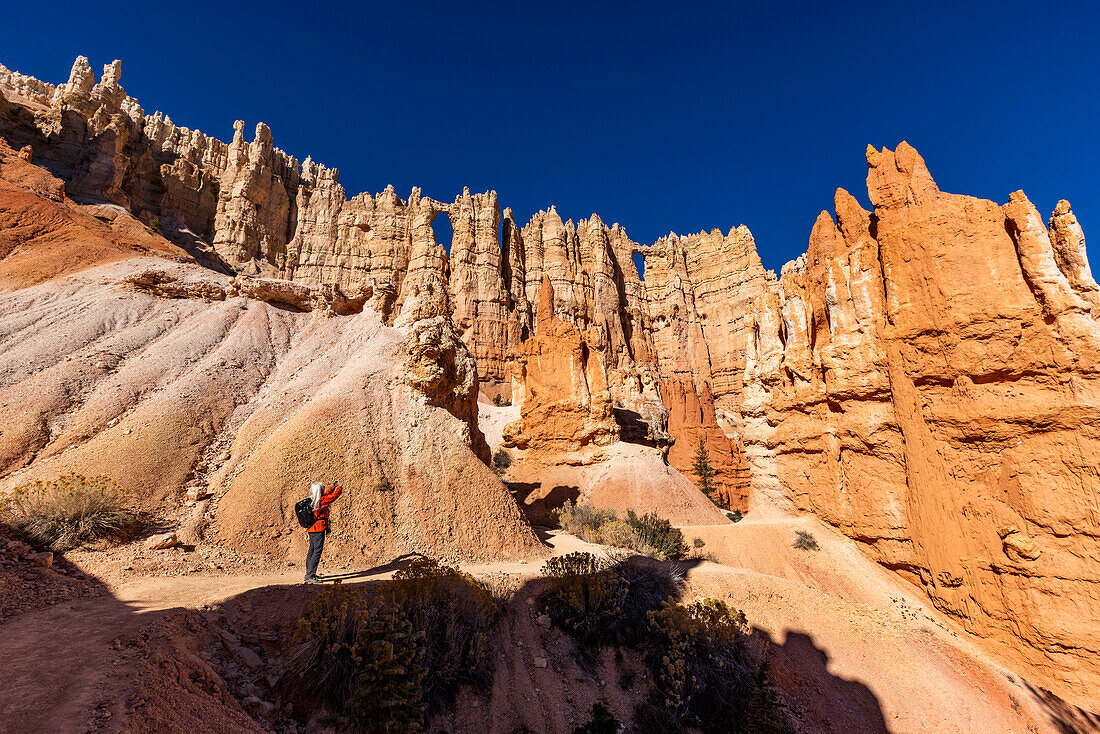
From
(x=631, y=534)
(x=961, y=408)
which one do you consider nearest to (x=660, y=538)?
(x=631, y=534)

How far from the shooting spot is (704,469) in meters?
34.7

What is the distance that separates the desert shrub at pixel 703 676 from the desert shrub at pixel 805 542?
23.6ft

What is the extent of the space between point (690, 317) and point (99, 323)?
62446 mm

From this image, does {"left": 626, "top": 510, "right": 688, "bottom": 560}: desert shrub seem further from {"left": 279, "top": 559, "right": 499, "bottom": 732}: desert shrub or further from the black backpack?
the black backpack

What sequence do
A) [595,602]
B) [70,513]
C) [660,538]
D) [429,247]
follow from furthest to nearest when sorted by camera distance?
[429,247] → [660,538] → [595,602] → [70,513]

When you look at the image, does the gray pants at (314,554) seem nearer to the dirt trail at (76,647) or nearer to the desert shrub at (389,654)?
the dirt trail at (76,647)

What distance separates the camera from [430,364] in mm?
13406

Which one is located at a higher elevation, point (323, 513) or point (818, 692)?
point (323, 513)

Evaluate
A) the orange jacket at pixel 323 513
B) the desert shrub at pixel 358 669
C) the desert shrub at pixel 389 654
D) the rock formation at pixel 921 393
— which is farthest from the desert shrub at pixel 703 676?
the rock formation at pixel 921 393

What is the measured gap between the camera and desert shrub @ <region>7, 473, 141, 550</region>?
6.39 m

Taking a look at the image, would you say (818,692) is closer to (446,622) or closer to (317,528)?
(446,622)

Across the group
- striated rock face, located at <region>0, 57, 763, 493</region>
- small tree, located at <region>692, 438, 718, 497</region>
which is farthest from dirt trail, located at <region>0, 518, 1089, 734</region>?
striated rock face, located at <region>0, 57, 763, 493</region>

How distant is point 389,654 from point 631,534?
418 inches

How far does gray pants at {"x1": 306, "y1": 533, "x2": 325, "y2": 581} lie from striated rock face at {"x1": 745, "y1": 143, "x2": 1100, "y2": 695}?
14227 millimetres
